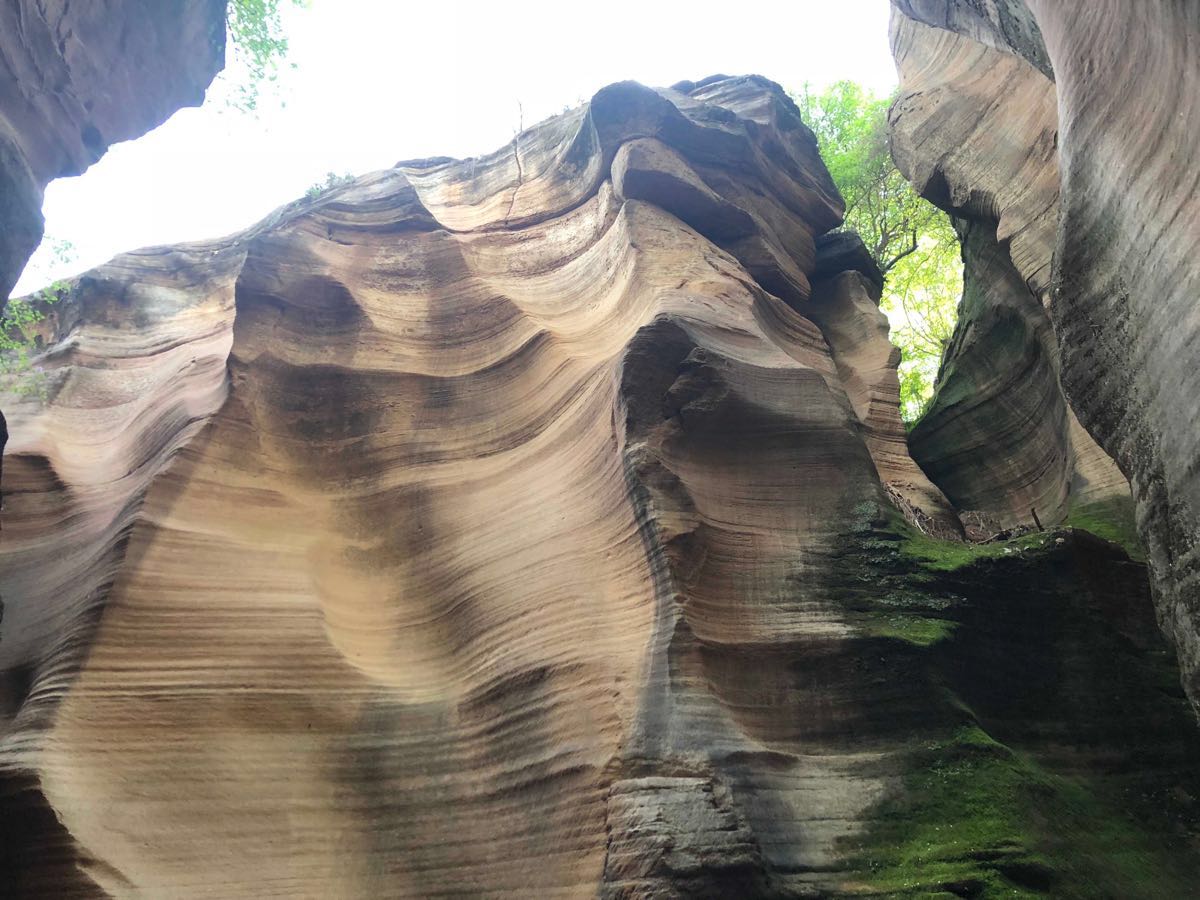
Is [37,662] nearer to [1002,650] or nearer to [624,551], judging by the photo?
[624,551]

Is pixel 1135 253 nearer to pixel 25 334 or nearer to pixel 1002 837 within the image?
pixel 1002 837

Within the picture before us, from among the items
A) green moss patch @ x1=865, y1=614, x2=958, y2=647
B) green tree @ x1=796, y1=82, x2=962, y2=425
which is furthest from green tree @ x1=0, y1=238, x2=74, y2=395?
green tree @ x1=796, y1=82, x2=962, y2=425

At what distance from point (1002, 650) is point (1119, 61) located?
4.16 metres

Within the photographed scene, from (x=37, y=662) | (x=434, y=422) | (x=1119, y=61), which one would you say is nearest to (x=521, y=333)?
(x=434, y=422)

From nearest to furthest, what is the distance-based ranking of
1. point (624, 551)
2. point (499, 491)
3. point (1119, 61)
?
point (1119, 61) < point (624, 551) < point (499, 491)

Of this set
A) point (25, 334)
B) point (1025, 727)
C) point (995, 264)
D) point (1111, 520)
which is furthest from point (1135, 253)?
point (25, 334)

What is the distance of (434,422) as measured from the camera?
980 centimetres

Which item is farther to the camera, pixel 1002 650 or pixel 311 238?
pixel 311 238

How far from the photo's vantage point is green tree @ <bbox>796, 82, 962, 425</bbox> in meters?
20.0

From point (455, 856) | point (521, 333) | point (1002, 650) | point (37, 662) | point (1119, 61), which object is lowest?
point (455, 856)

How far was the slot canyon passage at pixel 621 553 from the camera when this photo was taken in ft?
18.2

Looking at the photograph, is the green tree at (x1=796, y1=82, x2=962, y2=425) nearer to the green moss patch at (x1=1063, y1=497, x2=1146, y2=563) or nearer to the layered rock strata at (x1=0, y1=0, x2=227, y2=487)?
the green moss patch at (x1=1063, y1=497, x2=1146, y2=563)

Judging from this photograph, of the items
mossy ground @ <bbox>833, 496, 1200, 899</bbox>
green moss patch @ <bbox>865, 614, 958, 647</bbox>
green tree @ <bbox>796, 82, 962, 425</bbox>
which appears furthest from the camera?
green tree @ <bbox>796, 82, 962, 425</bbox>

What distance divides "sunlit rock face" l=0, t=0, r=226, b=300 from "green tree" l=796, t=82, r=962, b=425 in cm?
1380
